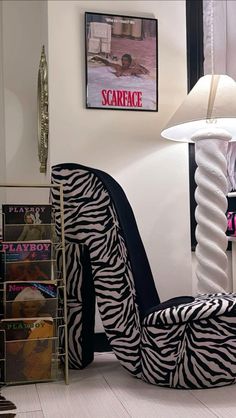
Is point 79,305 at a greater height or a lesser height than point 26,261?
lesser

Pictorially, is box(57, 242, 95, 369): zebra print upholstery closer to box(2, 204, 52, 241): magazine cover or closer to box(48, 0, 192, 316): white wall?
box(2, 204, 52, 241): magazine cover


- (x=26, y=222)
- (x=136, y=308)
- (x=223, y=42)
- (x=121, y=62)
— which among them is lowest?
(x=136, y=308)

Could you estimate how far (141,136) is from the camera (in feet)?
7.99

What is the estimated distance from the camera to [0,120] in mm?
2906

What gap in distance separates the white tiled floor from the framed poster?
1.26 meters

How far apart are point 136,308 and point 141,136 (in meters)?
0.96

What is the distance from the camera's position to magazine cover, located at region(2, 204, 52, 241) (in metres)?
1.82

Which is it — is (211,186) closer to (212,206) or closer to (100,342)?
(212,206)

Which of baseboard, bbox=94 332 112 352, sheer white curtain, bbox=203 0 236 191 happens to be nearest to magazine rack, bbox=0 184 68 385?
baseboard, bbox=94 332 112 352

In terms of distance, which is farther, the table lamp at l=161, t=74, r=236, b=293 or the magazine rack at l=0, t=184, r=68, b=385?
the table lamp at l=161, t=74, r=236, b=293

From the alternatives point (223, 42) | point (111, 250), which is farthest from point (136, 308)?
point (223, 42)

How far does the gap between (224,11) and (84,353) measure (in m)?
1.81

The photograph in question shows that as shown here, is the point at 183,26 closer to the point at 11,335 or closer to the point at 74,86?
the point at 74,86

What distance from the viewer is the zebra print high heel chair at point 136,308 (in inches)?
→ 64.2
